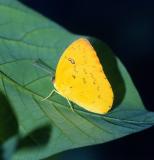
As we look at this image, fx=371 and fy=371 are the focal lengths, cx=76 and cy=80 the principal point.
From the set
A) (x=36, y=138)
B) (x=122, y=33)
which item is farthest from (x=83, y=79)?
(x=122, y=33)

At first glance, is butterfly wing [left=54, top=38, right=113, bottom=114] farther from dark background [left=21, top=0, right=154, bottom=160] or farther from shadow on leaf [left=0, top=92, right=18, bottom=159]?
dark background [left=21, top=0, right=154, bottom=160]

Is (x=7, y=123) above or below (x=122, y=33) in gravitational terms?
above

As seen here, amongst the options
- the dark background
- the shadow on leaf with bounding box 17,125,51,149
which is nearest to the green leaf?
the shadow on leaf with bounding box 17,125,51,149

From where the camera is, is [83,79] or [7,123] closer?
[7,123]

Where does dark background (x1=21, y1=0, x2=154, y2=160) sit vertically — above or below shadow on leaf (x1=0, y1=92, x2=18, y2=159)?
below

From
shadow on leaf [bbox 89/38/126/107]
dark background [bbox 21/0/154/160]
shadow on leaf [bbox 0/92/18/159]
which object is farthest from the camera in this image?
dark background [bbox 21/0/154/160]

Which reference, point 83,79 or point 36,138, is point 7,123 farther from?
point 83,79

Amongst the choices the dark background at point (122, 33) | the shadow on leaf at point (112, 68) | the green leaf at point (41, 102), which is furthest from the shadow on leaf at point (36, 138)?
the dark background at point (122, 33)

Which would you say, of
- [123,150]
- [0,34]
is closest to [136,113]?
[0,34]
